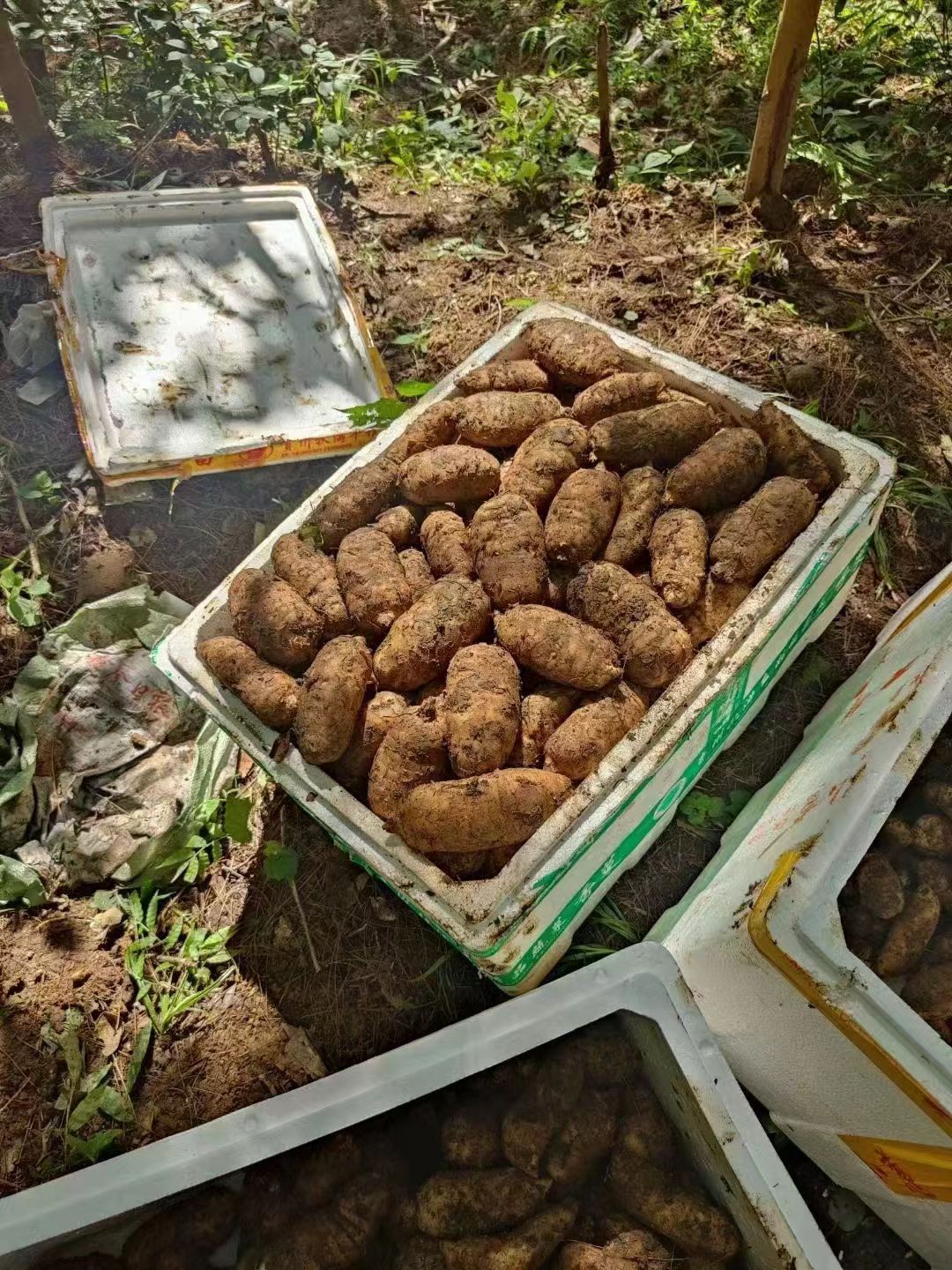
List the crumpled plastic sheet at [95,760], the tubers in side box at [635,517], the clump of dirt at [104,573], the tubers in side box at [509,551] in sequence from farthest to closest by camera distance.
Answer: the clump of dirt at [104,573], the crumpled plastic sheet at [95,760], the tubers in side box at [635,517], the tubers in side box at [509,551]

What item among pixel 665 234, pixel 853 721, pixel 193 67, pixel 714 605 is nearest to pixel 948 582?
pixel 853 721

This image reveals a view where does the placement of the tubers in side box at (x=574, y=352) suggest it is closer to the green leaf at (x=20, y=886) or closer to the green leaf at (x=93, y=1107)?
the green leaf at (x=20, y=886)

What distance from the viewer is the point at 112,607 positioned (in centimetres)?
301

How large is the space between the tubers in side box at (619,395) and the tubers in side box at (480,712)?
835 millimetres

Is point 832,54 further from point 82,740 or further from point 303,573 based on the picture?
point 82,740

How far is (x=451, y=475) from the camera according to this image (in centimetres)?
231

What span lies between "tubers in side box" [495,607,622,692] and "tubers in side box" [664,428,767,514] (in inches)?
19.3

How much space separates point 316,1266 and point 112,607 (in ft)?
6.69

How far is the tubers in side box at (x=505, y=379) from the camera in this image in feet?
8.32

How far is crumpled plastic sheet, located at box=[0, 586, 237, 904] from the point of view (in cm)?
264

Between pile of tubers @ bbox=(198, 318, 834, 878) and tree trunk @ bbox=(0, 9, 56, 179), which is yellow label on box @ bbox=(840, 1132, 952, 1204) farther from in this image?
tree trunk @ bbox=(0, 9, 56, 179)

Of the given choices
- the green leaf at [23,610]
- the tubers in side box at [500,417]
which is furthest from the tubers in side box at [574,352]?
the green leaf at [23,610]

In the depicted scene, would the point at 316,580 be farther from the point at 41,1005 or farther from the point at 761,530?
the point at 41,1005

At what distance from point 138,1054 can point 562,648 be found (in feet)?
5.28
